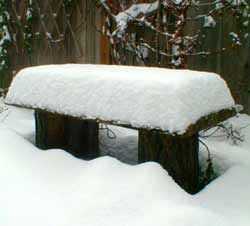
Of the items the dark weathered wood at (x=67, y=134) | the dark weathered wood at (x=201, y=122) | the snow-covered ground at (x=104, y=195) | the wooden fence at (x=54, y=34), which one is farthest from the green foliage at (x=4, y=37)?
the dark weathered wood at (x=201, y=122)

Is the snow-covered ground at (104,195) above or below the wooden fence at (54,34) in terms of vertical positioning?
below

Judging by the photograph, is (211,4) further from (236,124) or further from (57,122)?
(57,122)

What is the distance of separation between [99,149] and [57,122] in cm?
50

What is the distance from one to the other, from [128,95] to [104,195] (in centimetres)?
65

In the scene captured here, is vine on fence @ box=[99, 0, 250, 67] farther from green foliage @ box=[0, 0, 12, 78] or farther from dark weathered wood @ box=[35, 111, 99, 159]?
green foliage @ box=[0, 0, 12, 78]

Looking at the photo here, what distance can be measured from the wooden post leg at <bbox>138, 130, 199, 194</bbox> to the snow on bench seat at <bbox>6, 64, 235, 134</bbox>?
238 mm

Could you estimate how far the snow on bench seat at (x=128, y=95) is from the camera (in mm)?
2352

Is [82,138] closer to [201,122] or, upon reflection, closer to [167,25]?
[201,122]

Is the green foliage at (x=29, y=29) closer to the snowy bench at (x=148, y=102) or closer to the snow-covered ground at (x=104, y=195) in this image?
the snowy bench at (x=148, y=102)

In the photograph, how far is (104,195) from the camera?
2.22 meters

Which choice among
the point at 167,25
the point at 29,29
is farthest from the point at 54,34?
the point at 167,25

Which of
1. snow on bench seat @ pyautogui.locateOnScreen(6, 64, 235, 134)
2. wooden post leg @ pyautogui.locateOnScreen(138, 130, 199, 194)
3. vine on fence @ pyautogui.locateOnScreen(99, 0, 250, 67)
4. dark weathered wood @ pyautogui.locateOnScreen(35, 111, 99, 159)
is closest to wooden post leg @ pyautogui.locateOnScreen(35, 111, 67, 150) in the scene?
dark weathered wood @ pyautogui.locateOnScreen(35, 111, 99, 159)

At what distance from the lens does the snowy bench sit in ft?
7.74

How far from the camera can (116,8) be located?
4836mm
